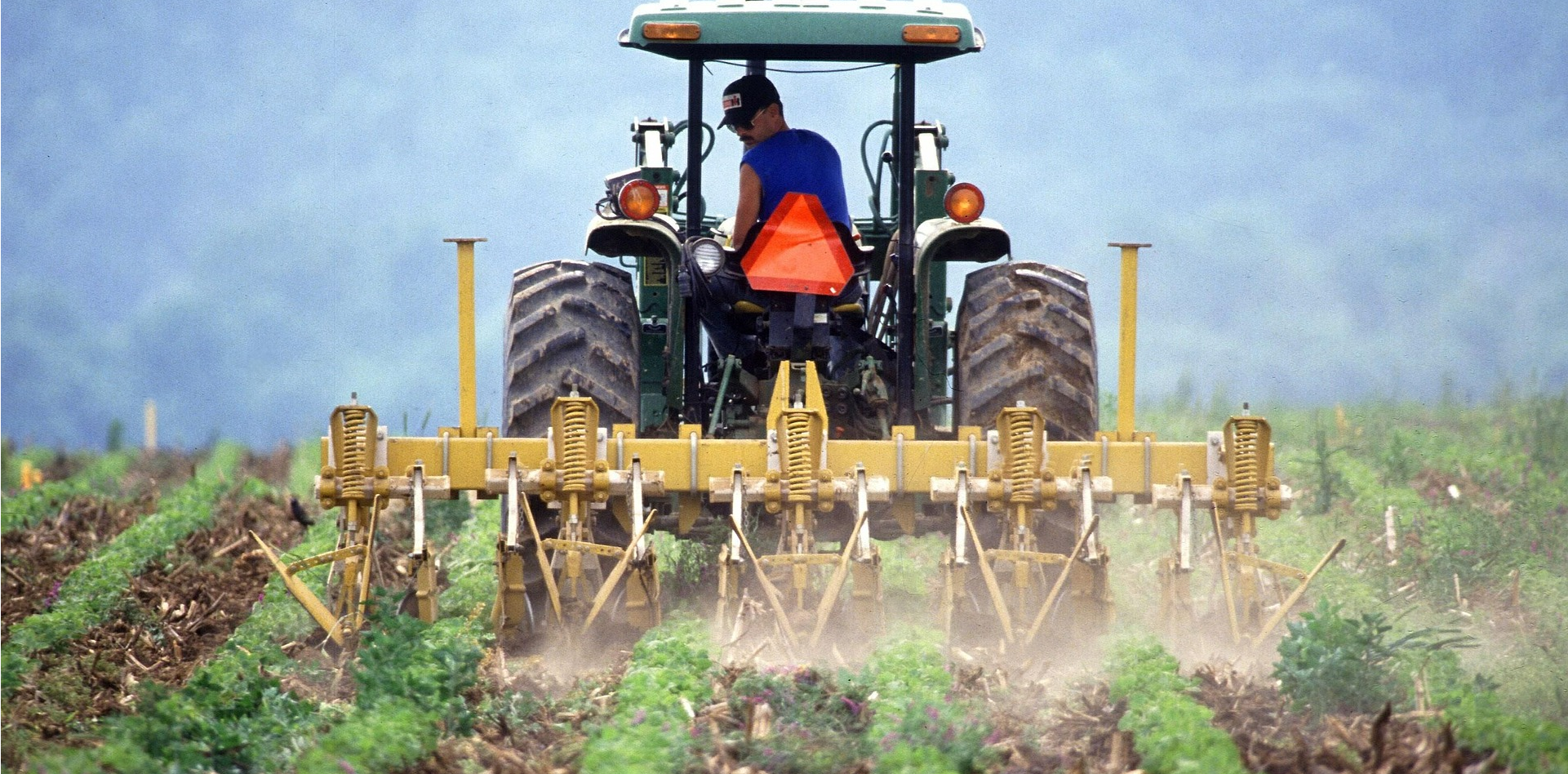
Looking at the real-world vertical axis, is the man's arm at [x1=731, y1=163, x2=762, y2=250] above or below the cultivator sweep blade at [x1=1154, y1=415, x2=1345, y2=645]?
above

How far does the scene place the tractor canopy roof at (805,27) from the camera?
25.6 feet

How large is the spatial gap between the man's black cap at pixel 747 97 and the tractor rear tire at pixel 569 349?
913mm

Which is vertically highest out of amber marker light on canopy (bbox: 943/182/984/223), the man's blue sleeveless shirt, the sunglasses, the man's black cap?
the man's black cap

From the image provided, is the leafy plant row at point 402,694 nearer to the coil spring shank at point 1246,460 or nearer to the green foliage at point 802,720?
the green foliage at point 802,720

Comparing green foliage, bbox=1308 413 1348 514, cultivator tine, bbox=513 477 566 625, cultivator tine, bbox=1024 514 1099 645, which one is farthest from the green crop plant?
green foliage, bbox=1308 413 1348 514

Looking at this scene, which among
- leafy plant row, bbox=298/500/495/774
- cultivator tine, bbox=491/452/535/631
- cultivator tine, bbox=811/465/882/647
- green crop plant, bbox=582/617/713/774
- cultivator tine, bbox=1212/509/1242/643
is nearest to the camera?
green crop plant, bbox=582/617/713/774

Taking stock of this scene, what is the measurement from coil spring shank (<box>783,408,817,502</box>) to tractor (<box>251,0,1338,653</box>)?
0.01 meters

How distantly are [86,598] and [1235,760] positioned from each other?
5932mm

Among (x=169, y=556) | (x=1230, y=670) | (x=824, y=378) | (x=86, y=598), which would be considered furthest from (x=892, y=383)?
(x=169, y=556)

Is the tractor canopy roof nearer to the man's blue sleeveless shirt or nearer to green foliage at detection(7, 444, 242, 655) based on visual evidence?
the man's blue sleeveless shirt

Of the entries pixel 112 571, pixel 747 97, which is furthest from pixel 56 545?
pixel 747 97

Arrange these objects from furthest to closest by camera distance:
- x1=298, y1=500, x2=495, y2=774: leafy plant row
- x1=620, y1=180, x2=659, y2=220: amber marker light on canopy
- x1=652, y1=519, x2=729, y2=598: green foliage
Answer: x1=652, y1=519, x2=729, y2=598: green foliage, x1=620, y1=180, x2=659, y2=220: amber marker light on canopy, x1=298, y1=500, x2=495, y2=774: leafy plant row

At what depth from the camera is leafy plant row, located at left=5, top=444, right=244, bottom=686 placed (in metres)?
8.18

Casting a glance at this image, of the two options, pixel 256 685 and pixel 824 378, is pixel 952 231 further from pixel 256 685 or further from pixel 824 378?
pixel 256 685
